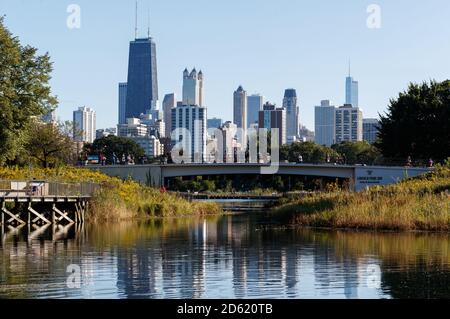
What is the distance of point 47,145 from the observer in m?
83.9

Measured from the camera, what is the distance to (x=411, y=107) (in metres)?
95.3

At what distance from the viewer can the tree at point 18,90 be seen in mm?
59625

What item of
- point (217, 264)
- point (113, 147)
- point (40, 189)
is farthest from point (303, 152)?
point (217, 264)

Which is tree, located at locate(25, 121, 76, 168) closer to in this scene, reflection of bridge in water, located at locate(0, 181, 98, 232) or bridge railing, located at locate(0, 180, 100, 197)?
reflection of bridge in water, located at locate(0, 181, 98, 232)

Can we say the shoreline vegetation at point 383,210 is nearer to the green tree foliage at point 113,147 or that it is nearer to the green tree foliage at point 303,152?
the green tree foliage at point 303,152

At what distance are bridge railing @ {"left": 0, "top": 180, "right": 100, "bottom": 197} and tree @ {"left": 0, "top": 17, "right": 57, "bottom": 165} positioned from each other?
813cm

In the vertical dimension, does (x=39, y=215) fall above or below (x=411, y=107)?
below

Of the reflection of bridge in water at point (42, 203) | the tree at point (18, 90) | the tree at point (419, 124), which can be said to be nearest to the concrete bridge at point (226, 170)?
the tree at point (419, 124)

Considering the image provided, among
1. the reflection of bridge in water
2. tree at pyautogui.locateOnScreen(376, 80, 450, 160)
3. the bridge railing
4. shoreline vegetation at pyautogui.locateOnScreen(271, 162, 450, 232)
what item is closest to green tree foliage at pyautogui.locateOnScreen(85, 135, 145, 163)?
tree at pyautogui.locateOnScreen(376, 80, 450, 160)

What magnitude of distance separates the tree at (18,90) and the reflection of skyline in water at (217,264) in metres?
20.0
